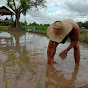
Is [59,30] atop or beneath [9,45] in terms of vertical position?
atop

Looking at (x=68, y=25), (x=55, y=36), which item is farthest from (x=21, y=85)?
(x=68, y=25)

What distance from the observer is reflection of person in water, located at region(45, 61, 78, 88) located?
1894 millimetres

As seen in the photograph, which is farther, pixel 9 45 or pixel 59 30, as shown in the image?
pixel 9 45

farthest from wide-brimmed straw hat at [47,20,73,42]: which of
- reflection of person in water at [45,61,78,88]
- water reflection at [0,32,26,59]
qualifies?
water reflection at [0,32,26,59]

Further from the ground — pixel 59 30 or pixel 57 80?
pixel 59 30

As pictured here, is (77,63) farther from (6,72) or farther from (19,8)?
(19,8)

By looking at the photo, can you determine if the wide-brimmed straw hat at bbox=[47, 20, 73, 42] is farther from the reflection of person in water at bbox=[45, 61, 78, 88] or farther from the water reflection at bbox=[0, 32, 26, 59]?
the water reflection at bbox=[0, 32, 26, 59]

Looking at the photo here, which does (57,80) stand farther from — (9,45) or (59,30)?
(9,45)

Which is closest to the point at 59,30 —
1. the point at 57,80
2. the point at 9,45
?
the point at 57,80

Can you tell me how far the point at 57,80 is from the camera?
2074mm

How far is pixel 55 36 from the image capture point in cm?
218

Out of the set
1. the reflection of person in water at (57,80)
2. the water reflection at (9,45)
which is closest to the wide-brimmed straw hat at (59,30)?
the reflection of person in water at (57,80)

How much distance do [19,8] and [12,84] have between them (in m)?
17.5

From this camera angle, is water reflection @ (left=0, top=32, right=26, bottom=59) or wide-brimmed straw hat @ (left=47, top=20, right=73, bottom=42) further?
water reflection @ (left=0, top=32, right=26, bottom=59)
